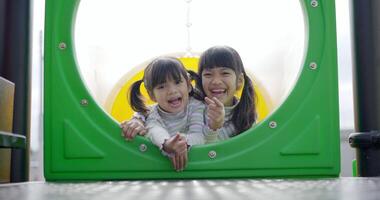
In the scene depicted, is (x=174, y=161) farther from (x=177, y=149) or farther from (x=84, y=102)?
(x=84, y=102)

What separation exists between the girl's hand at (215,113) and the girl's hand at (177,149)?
67mm

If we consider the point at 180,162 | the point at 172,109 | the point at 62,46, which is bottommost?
the point at 180,162

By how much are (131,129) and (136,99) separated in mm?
91

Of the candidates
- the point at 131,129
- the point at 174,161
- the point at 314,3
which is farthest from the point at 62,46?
the point at 314,3

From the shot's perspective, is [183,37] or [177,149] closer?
[177,149]

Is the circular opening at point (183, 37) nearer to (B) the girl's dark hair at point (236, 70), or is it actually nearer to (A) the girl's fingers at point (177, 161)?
(B) the girl's dark hair at point (236, 70)

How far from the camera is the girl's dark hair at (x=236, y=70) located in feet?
3.78

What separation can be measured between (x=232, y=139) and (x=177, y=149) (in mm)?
108

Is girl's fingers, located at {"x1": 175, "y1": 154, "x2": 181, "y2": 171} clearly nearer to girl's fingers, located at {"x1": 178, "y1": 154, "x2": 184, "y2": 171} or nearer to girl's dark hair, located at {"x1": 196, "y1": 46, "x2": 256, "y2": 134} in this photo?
girl's fingers, located at {"x1": 178, "y1": 154, "x2": 184, "y2": 171}

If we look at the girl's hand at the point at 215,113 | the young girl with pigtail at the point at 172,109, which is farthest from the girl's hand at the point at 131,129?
the girl's hand at the point at 215,113

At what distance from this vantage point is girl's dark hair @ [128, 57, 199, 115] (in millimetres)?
1149

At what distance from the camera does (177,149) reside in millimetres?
1095

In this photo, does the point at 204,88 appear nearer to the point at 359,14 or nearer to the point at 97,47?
the point at 97,47

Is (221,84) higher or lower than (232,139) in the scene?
higher
